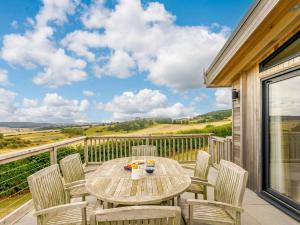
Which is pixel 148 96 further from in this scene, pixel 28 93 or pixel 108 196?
pixel 108 196

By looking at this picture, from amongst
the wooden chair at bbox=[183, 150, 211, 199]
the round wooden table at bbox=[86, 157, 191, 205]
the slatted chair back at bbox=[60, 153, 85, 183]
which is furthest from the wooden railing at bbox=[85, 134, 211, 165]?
the round wooden table at bbox=[86, 157, 191, 205]

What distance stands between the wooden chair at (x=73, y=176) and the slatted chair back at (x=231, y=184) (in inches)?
63.7

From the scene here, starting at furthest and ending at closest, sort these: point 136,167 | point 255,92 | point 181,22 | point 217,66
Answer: point 181,22 < point 217,66 < point 255,92 < point 136,167

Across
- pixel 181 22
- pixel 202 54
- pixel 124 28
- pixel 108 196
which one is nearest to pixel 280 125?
pixel 108 196

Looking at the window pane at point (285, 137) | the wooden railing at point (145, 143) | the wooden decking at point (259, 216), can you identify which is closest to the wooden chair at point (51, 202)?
the wooden decking at point (259, 216)

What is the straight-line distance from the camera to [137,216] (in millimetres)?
1314

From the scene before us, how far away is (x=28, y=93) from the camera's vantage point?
1944 cm

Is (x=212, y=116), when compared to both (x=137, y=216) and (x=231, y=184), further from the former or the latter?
(x=137, y=216)

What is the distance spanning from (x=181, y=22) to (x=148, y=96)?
5927 mm

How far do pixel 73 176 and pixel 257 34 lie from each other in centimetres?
323

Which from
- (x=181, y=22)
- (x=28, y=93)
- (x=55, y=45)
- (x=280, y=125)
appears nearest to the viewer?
(x=280, y=125)

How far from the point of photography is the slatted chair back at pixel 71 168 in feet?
10.2

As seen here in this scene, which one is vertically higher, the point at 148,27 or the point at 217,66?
the point at 148,27

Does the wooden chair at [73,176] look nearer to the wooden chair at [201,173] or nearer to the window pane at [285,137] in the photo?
the wooden chair at [201,173]
